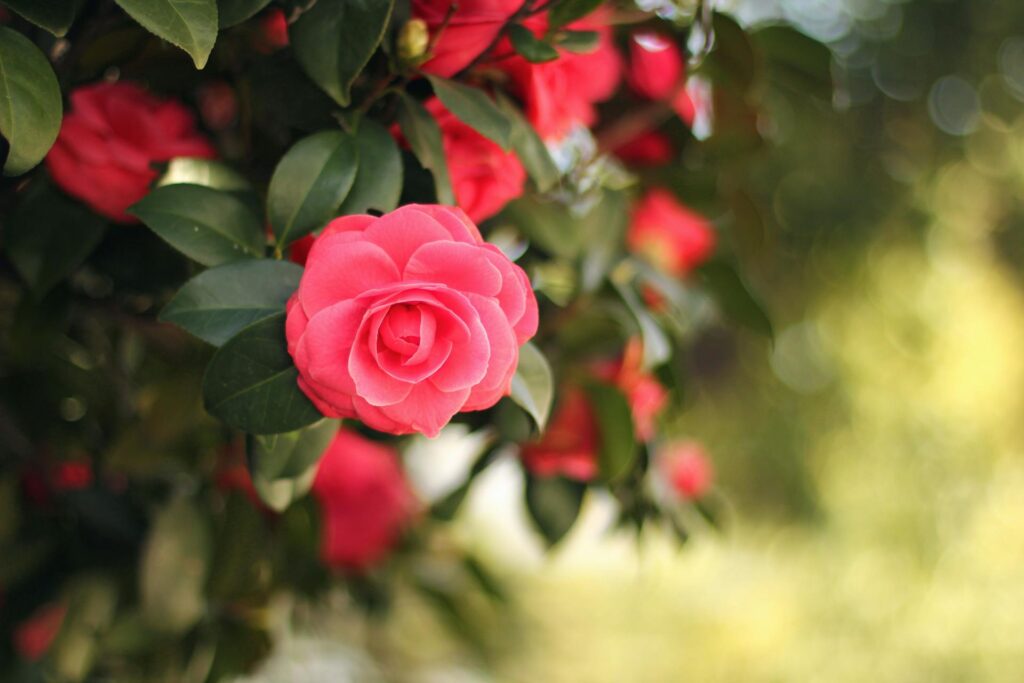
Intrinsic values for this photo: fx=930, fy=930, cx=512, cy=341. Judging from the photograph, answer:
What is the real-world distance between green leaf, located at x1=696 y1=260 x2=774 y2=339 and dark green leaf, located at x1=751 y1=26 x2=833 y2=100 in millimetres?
113

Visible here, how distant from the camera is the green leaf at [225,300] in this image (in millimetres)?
286

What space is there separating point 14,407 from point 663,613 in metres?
1.42

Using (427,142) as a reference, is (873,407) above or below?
below

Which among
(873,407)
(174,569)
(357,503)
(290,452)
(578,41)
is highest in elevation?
(578,41)

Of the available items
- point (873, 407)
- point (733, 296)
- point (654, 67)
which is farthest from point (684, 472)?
point (873, 407)

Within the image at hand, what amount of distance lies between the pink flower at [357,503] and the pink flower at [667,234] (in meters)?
0.23

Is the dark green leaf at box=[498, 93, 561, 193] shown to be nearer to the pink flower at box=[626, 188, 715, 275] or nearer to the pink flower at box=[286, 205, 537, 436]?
the pink flower at box=[286, 205, 537, 436]

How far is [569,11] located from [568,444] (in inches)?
8.9

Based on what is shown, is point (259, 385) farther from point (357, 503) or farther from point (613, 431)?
point (357, 503)

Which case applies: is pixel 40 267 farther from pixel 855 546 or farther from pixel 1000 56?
pixel 1000 56

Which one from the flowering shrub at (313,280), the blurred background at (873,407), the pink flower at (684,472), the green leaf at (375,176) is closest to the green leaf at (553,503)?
the flowering shrub at (313,280)

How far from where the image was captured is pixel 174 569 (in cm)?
47

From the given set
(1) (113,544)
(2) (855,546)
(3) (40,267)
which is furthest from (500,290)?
(2) (855,546)

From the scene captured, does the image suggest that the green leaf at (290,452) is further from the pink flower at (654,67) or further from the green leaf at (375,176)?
the pink flower at (654,67)
